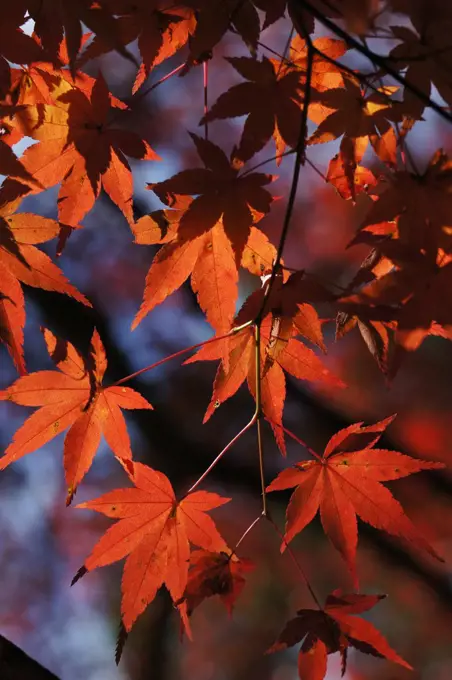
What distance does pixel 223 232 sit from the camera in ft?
2.69

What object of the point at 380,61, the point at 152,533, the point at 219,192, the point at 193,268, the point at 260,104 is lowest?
the point at 152,533

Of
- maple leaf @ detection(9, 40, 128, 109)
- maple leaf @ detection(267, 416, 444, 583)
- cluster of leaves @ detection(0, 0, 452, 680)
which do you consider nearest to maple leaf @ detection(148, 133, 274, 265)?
cluster of leaves @ detection(0, 0, 452, 680)

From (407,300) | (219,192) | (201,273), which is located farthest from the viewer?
(201,273)

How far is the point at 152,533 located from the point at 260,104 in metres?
0.59

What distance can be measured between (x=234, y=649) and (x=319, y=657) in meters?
2.51

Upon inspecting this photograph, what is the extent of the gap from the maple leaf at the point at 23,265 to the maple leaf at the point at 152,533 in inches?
9.2

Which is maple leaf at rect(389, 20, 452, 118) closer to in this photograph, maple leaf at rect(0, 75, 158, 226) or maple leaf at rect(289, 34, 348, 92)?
maple leaf at rect(289, 34, 348, 92)

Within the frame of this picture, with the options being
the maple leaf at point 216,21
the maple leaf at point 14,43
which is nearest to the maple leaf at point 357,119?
the maple leaf at point 216,21

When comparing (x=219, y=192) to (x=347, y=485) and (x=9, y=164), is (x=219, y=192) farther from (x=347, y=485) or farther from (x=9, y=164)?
(x=347, y=485)

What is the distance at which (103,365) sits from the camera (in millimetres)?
813

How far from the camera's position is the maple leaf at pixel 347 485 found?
0.80m

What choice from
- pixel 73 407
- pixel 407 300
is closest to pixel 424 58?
pixel 407 300

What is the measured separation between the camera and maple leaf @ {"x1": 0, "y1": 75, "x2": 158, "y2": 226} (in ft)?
2.55

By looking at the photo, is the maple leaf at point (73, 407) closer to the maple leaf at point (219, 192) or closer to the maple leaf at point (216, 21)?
the maple leaf at point (219, 192)
